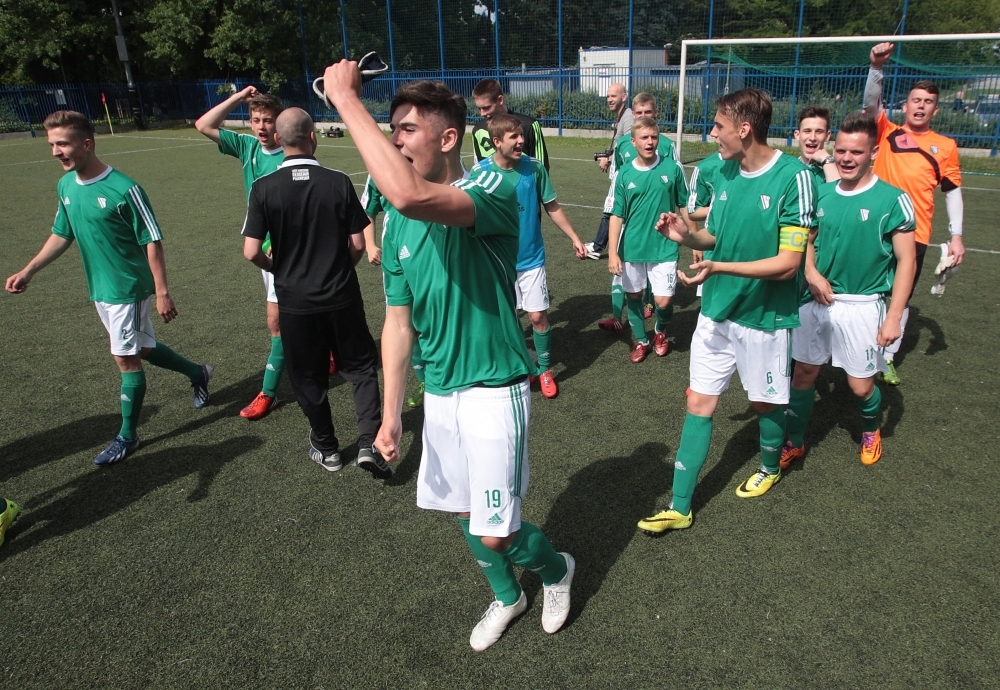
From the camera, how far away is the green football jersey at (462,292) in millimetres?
2461

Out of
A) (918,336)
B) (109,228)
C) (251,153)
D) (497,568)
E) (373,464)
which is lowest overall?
(918,336)

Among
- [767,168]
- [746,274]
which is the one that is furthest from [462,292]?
[767,168]

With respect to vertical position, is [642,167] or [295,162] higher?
[295,162]

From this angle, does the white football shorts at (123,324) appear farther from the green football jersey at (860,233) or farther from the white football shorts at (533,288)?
the green football jersey at (860,233)

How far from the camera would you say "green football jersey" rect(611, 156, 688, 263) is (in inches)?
234

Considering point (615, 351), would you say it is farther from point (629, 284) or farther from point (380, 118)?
point (380, 118)

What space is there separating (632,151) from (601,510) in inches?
156

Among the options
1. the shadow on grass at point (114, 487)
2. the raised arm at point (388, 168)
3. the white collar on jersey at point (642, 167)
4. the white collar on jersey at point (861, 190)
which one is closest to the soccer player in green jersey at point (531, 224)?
the white collar on jersey at point (642, 167)

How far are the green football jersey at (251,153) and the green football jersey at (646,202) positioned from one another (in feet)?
9.08

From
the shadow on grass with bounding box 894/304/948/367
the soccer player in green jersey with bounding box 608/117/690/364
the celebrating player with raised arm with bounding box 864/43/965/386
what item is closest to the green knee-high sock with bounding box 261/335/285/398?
the soccer player in green jersey with bounding box 608/117/690/364

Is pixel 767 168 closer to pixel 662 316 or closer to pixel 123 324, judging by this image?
pixel 662 316

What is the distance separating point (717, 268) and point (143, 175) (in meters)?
18.6

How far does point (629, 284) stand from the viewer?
6.16m

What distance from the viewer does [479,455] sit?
2.59 meters
